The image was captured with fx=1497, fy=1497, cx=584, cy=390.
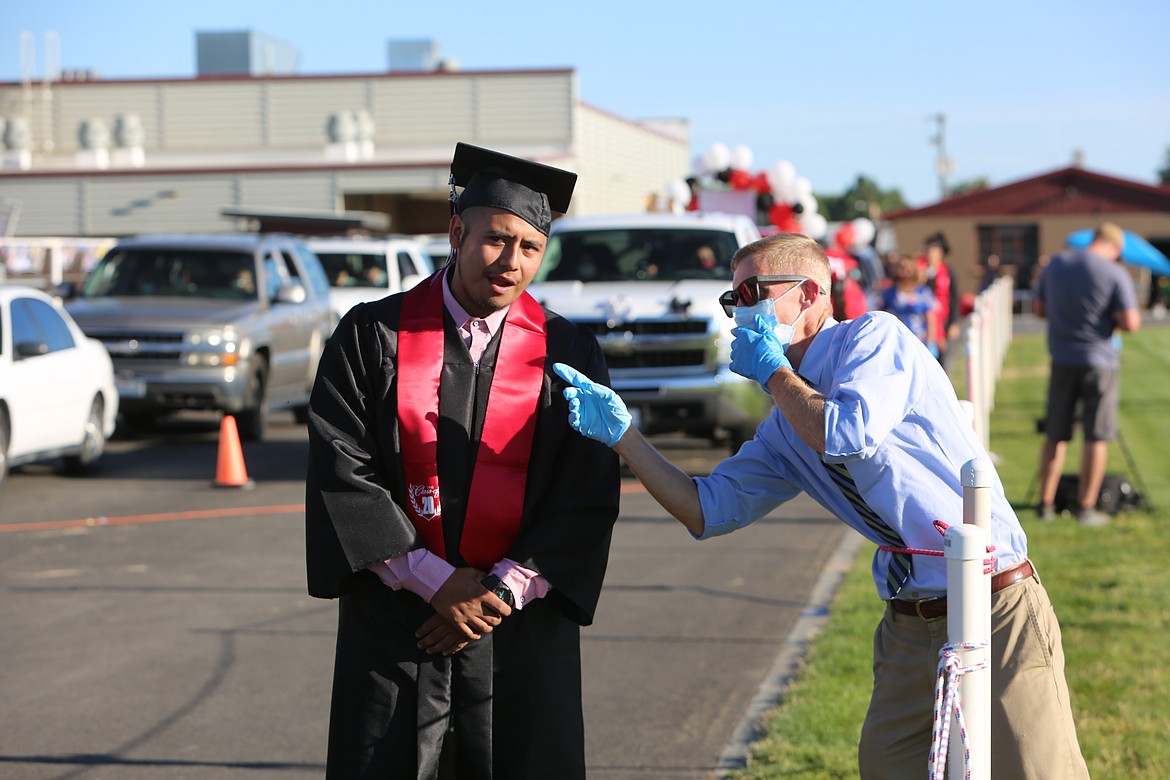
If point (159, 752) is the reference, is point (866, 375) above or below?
above

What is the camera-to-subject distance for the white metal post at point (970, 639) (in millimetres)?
3045

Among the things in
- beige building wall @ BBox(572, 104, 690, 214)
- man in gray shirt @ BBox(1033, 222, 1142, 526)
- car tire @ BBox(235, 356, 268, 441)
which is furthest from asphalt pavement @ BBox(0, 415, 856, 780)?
beige building wall @ BBox(572, 104, 690, 214)

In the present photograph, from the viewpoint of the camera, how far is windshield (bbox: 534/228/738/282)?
13430 mm

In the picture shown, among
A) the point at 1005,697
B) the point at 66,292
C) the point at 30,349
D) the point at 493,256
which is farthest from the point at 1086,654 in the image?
the point at 66,292

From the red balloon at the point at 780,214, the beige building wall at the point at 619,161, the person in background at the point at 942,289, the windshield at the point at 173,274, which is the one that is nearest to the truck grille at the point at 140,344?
the windshield at the point at 173,274

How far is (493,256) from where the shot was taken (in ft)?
11.6

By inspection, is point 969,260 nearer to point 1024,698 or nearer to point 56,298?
point 56,298

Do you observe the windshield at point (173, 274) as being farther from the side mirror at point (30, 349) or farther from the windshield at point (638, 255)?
the windshield at point (638, 255)

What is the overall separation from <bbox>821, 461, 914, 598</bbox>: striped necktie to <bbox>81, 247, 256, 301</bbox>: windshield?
43.0 feet

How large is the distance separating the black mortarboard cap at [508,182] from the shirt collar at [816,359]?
707 millimetres

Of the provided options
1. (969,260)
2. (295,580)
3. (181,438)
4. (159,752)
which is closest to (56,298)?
(181,438)

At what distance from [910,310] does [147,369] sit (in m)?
7.87

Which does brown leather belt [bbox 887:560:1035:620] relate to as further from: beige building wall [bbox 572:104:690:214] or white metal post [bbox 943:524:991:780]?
beige building wall [bbox 572:104:690:214]

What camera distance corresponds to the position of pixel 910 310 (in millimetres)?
15789
